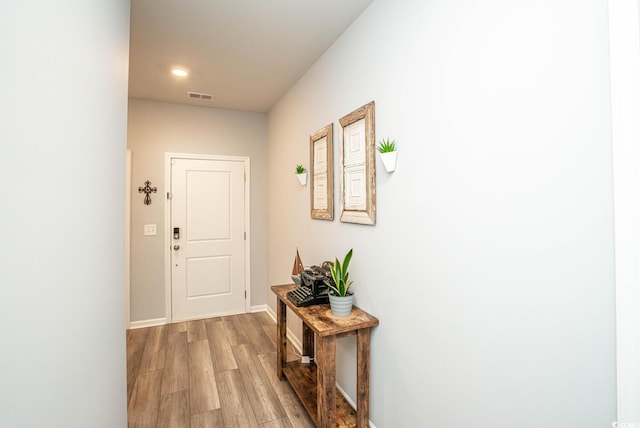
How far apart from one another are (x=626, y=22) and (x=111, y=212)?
6.14 ft

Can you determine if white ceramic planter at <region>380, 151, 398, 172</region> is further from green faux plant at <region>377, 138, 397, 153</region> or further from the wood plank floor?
the wood plank floor

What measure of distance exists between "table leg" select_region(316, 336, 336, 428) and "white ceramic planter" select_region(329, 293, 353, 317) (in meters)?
0.20

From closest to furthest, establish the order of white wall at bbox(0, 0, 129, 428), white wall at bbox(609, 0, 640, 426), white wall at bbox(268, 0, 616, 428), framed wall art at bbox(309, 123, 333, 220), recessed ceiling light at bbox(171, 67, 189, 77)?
1. white wall at bbox(0, 0, 129, 428)
2. white wall at bbox(609, 0, 640, 426)
3. white wall at bbox(268, 0, 616, 428)
4. framed wall art at bbox(309, 123, 333, 220)
5. recessed ceiling light at bbox(171, 67, 189, 77)

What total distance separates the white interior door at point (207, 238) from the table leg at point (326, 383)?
265 cm

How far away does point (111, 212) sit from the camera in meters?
1.33

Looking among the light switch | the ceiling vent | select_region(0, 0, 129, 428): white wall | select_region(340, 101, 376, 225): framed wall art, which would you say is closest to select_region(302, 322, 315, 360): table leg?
select_region(340, 101, 376, 225): framed wall art

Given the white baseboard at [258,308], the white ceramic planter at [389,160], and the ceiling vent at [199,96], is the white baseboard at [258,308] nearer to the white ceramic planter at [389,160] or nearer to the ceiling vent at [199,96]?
the ceiling vent at [199,96]

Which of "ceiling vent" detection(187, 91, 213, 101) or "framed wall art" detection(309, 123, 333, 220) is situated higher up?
"ceiling vent" detection(187, 91, 213, 101)

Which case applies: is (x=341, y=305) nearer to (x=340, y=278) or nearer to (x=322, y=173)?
(x=340, y=278)

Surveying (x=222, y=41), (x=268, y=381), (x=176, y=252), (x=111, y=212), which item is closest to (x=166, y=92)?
(x=222, y=41)

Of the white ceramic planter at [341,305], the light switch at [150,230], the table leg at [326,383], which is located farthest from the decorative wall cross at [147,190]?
Result: the table leg at [326,383]

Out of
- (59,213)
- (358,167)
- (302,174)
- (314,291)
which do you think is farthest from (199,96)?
(59,213)

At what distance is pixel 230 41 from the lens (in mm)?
2369

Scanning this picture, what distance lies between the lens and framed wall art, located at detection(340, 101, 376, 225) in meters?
1.86
